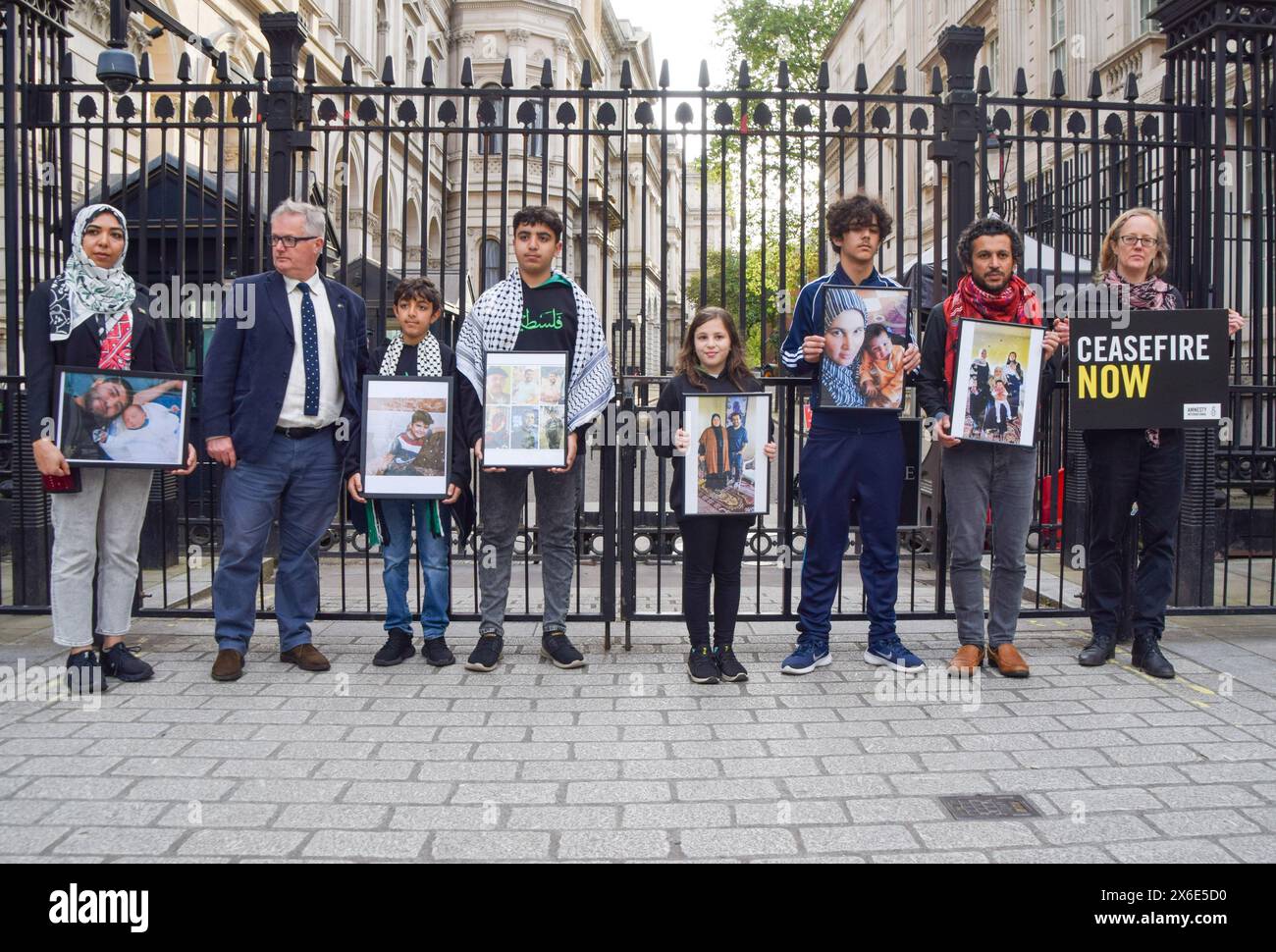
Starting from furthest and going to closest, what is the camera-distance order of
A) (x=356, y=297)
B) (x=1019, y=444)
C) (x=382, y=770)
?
(x=356, y=297) < (x=1019, y=444) < (x=382, y=770)

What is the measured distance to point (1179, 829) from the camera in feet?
11.3

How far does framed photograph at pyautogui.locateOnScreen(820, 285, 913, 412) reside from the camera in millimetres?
5297

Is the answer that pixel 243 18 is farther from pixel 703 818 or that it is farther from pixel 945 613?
pixel 703 818

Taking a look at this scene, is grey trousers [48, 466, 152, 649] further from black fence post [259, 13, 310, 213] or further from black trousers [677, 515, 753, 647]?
black trousers [677, 515, 753, 647]

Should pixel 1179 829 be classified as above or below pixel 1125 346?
below

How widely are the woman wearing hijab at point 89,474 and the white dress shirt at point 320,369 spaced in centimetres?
60

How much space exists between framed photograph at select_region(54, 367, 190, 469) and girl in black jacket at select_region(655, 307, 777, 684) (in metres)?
2.44

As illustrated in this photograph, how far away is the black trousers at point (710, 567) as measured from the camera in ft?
17.1

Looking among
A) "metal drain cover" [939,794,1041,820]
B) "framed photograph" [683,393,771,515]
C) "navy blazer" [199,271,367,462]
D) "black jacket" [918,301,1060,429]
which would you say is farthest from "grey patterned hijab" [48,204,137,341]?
"metal drain cover" [939,794,1041,820]

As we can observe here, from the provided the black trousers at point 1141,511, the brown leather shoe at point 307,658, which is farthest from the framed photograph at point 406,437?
the black trousers at point 1141,511

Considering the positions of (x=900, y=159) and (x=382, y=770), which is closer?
(x=382, y=770)

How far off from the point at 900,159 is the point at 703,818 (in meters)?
4.14

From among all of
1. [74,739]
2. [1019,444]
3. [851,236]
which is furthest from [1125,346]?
[74,739]

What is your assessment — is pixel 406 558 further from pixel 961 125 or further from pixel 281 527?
pixel 961 125
